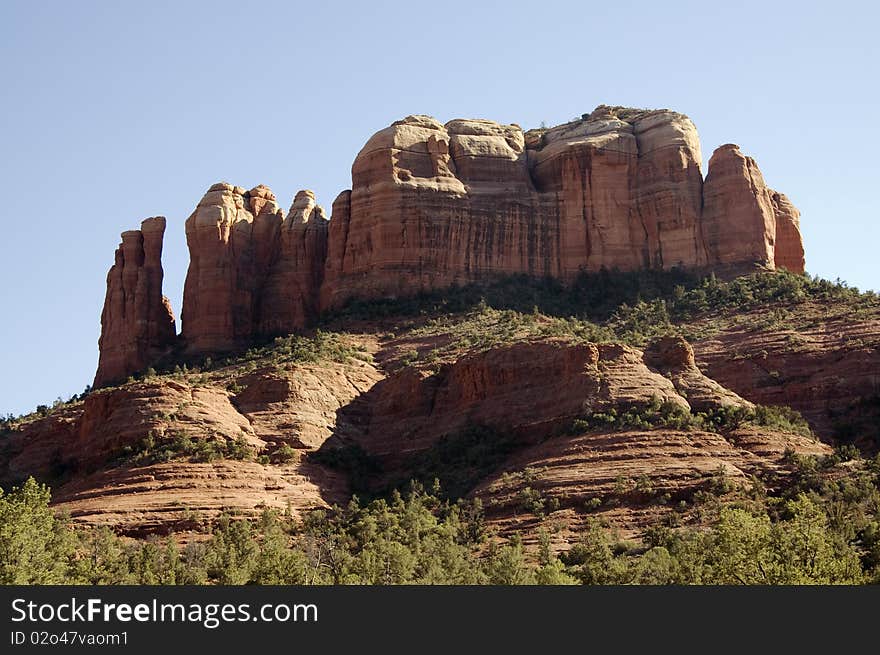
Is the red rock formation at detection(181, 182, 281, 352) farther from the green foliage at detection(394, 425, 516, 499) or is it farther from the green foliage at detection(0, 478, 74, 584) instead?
the green foliage at detection(0, 478, 74, 584)

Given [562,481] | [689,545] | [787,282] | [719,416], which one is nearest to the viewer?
[689,545]

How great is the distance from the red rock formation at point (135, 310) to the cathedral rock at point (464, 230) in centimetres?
15

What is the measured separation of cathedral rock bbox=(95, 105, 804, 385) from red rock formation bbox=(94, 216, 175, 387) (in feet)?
0.50

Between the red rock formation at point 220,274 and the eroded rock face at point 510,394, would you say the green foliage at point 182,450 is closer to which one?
the eroded rock face at point 510,394

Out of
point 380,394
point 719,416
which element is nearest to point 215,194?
point 380,394

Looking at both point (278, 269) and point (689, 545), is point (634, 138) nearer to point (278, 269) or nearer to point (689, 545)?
point (278, 269)

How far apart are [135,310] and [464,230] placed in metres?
27.1

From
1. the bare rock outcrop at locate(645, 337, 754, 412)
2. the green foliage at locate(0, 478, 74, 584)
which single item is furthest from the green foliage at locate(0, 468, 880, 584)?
the bare rock outcrop at locate(645, 337, 754, 412)

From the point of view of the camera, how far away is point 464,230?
414 feet

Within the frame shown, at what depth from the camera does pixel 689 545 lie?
252ft

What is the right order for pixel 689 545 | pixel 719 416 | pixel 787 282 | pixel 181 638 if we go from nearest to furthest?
pixel 181 638, pixel 689 545, pixel 719 416, pixel 787 282

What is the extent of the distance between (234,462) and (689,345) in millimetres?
29485

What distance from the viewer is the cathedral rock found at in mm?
125750

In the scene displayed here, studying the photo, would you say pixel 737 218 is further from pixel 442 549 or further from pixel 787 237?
pixel 442 549
